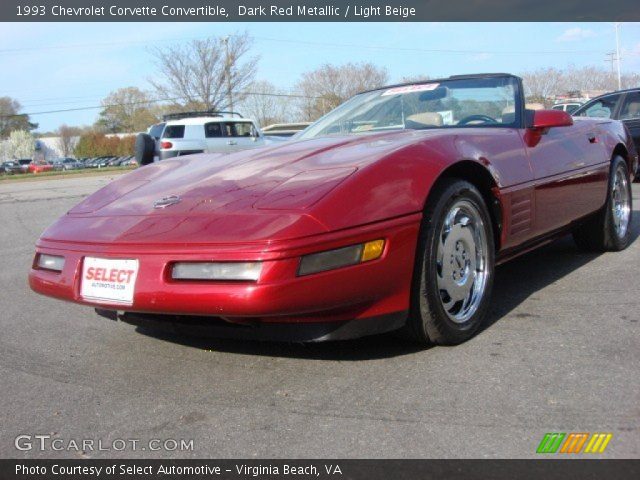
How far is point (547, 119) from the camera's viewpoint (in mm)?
3727

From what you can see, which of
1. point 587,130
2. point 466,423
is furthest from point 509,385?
point 587,130

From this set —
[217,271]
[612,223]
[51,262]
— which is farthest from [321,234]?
[612,223]

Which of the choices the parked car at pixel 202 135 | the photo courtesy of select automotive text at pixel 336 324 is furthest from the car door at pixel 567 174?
the parked car at pixel 202 135

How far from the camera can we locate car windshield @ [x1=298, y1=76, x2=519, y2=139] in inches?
152

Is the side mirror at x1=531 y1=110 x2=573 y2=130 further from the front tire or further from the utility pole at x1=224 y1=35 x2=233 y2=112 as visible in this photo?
the utility pole at x1=224 y1=35 x2=233 y2=112

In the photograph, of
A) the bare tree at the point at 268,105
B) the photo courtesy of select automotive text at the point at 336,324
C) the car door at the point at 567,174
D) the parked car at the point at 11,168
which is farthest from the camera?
the parked car at the point at 11,168

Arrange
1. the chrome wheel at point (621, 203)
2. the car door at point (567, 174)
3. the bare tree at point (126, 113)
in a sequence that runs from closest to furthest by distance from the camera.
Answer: the car door at point (567, 174), the chrome wheel at point (621, 203), the bare tree at point (126, 113)

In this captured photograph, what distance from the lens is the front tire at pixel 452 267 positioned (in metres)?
2.77

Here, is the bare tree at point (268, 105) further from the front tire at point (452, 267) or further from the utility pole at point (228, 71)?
the front tire at point (452, 267)

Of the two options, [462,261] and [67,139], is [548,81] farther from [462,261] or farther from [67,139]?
[67,139]

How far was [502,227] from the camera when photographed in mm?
3316

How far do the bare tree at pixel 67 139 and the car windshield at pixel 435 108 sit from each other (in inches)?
3844

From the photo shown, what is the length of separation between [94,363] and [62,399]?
425mm

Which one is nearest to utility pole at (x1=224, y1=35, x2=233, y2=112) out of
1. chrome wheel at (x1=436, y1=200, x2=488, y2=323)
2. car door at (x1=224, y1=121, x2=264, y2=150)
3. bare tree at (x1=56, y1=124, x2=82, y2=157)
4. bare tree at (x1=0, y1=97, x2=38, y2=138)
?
car door at (x1=224, y1=121, x2=264, y2=150)
